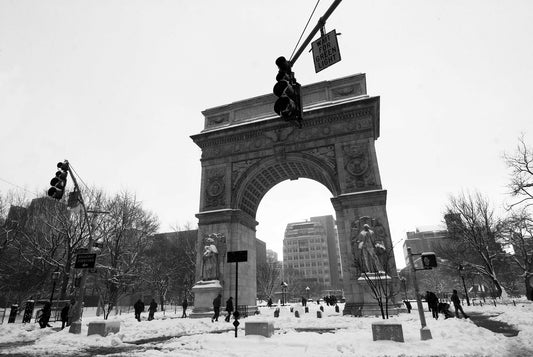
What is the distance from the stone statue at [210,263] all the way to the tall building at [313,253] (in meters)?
112

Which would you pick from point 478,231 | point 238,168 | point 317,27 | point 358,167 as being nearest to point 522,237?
point 478,231

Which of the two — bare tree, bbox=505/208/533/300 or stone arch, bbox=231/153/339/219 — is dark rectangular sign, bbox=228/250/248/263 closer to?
stone arch, bbox=231/153/339/219

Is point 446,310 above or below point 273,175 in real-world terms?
below

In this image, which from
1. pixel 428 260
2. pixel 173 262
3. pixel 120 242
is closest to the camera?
pixel 428 260

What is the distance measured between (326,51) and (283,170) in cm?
2171

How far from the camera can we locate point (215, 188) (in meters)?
26.9

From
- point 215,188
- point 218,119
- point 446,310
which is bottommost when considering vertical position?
point 446,310

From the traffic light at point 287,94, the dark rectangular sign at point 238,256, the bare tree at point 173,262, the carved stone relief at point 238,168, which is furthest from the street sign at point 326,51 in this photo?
the bare tree at point 173,262

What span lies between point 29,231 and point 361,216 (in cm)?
3267

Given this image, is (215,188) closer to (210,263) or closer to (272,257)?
(210,263)

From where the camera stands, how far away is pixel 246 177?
86.2 ft

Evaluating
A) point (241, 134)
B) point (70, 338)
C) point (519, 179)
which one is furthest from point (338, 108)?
point (70, 338)

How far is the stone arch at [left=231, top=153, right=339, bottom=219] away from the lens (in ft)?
81.3

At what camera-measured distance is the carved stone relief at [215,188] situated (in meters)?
26.4
